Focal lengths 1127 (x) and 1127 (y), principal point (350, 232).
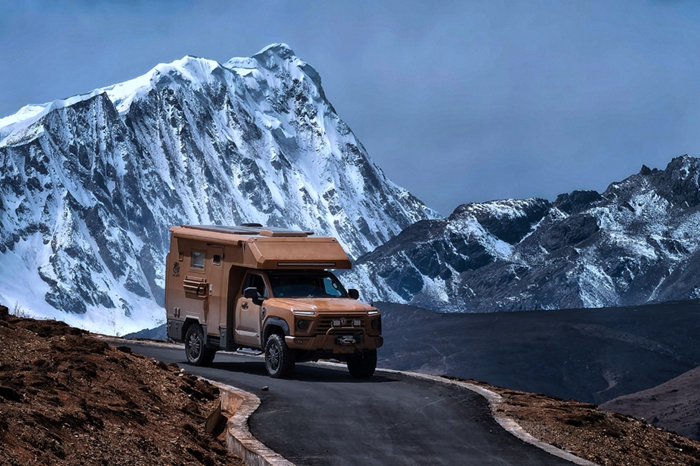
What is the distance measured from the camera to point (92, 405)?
15312mm

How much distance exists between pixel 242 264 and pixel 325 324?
7.68ft

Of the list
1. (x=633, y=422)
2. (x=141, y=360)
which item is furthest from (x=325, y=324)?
(x=633, y=422)

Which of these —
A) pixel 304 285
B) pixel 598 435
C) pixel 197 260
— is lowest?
pixel 598 435

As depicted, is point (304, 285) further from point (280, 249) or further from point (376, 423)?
point (376, 423)

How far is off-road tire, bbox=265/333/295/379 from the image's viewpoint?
22766 millimetres

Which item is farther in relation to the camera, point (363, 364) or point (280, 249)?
point (363, 364)

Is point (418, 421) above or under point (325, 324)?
under

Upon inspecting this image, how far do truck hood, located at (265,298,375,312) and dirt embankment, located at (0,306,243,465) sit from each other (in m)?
2.59

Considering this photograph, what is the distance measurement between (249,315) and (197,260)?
7.51ft

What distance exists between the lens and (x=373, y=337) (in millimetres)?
23203

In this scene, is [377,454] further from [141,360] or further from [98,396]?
[141,360]

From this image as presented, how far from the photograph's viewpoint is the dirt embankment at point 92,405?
12750mm

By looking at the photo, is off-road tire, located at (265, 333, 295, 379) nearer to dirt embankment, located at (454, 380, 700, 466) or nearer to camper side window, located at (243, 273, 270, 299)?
camper side window, located at (243, 273, 270, 299)

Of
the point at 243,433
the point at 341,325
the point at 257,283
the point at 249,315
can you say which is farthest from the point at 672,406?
the point at 243,433
